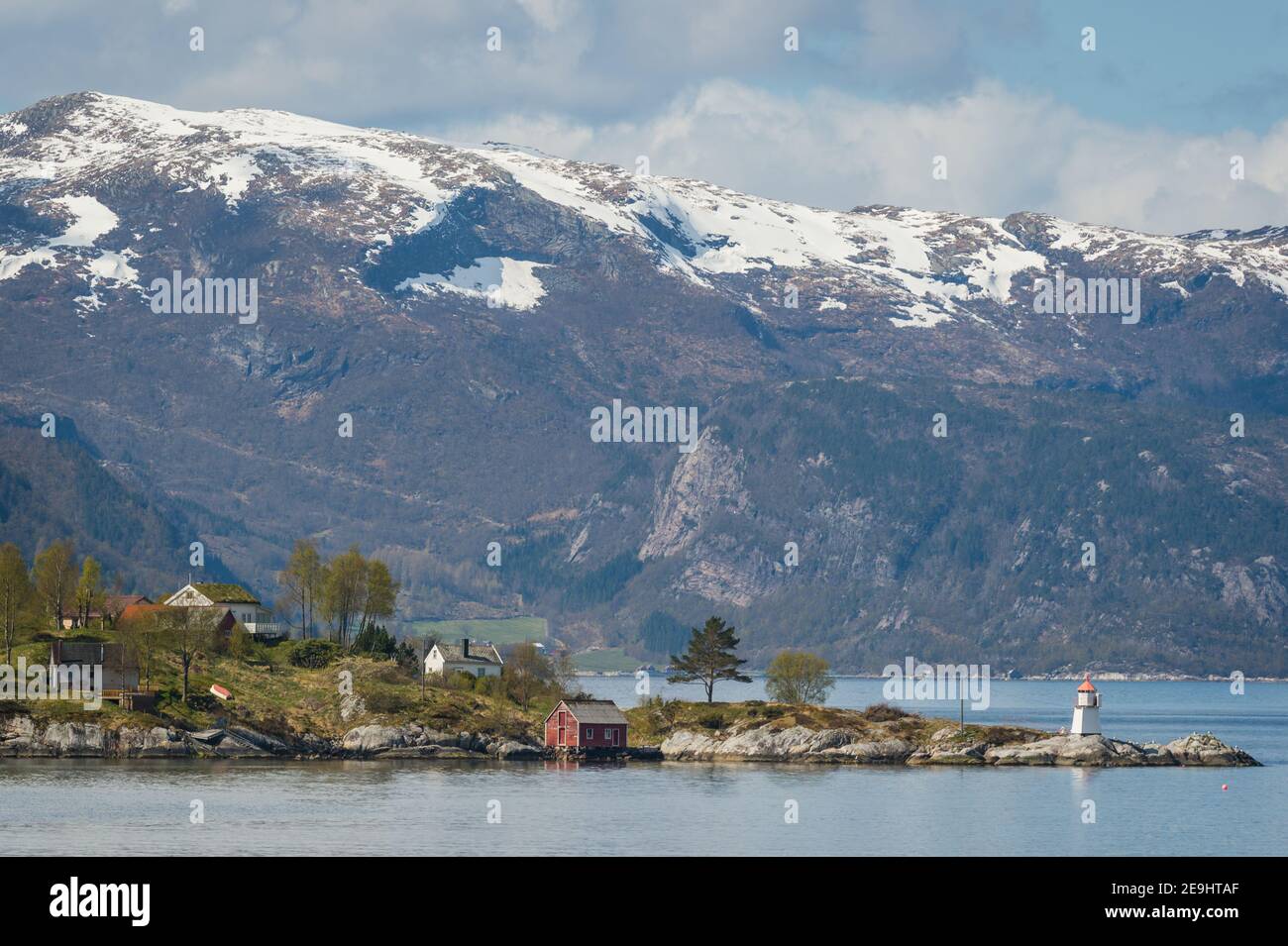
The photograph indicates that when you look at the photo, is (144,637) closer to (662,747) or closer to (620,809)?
(662,747)

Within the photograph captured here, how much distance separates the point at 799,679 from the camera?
177375 millimetres

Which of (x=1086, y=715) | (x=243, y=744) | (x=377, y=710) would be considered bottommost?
(x=243, y=744)

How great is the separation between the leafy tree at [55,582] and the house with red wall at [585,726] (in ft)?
133

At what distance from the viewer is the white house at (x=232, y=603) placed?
550ft

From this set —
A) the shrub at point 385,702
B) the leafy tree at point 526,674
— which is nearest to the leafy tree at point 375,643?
the leafy tree at point 526,674

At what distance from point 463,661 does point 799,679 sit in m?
28.5

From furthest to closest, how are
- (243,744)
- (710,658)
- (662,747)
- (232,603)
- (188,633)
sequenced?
1. (710,658)
2. (232,603)
3. (662,747)
4. (188,633)
5. (243,744)

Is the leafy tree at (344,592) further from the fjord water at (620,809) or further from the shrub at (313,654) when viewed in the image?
the fjord water at (620,809)

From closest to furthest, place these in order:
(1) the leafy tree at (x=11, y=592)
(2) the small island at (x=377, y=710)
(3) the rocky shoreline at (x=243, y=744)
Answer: (3) the rocky shoreline at (x=243, y=744) → (2) the small island at (x=377, y=710) → (1) the leafy tree at (x=11, y=592)

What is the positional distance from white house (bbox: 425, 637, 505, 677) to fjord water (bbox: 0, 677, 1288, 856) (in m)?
26.7

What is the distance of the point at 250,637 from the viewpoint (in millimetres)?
163625

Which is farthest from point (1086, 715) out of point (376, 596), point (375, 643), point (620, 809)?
point (620, 809)
